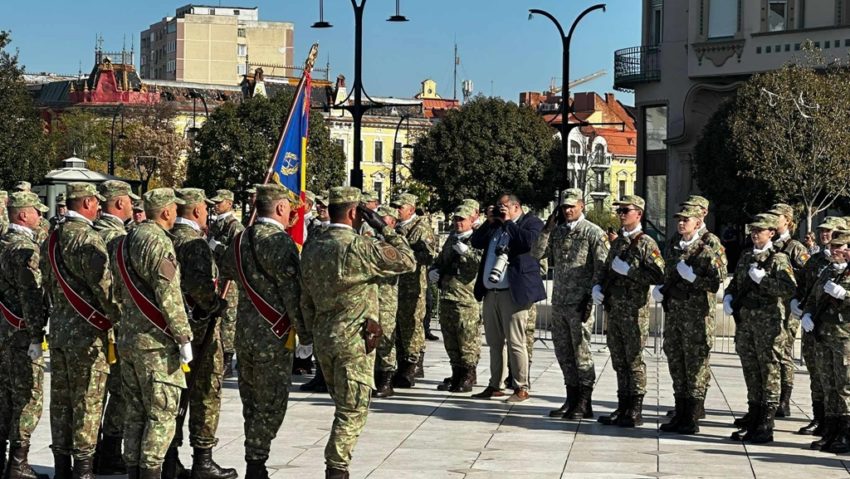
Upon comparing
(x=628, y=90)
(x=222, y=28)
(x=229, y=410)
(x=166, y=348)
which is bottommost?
(x=229, y=410)

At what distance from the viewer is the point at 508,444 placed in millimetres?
12703

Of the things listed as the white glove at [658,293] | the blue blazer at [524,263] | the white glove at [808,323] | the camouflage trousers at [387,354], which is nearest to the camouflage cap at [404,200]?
the camouflage trousers at [387,354]

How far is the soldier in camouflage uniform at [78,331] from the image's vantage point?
10.3 metres

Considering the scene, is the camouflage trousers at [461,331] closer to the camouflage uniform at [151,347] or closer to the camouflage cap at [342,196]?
the camouflage cap at [342,196]

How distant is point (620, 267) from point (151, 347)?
5.14 m

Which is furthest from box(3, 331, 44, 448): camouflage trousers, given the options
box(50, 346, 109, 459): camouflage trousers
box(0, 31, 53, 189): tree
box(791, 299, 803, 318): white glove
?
box(0, 31, 53, 189): tree

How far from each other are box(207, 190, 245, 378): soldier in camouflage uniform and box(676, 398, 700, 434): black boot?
5352 millimetres

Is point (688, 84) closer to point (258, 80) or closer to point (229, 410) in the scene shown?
point (229, 410)

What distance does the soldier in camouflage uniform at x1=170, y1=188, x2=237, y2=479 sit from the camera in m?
10.4

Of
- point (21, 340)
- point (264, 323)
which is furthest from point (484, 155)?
point (264, 323)

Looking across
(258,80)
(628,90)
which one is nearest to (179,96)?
(258,80)

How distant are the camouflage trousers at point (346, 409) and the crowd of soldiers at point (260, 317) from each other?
0.01 meters

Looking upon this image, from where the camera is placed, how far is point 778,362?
13.0m

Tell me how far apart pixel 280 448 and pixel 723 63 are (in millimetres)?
44259
